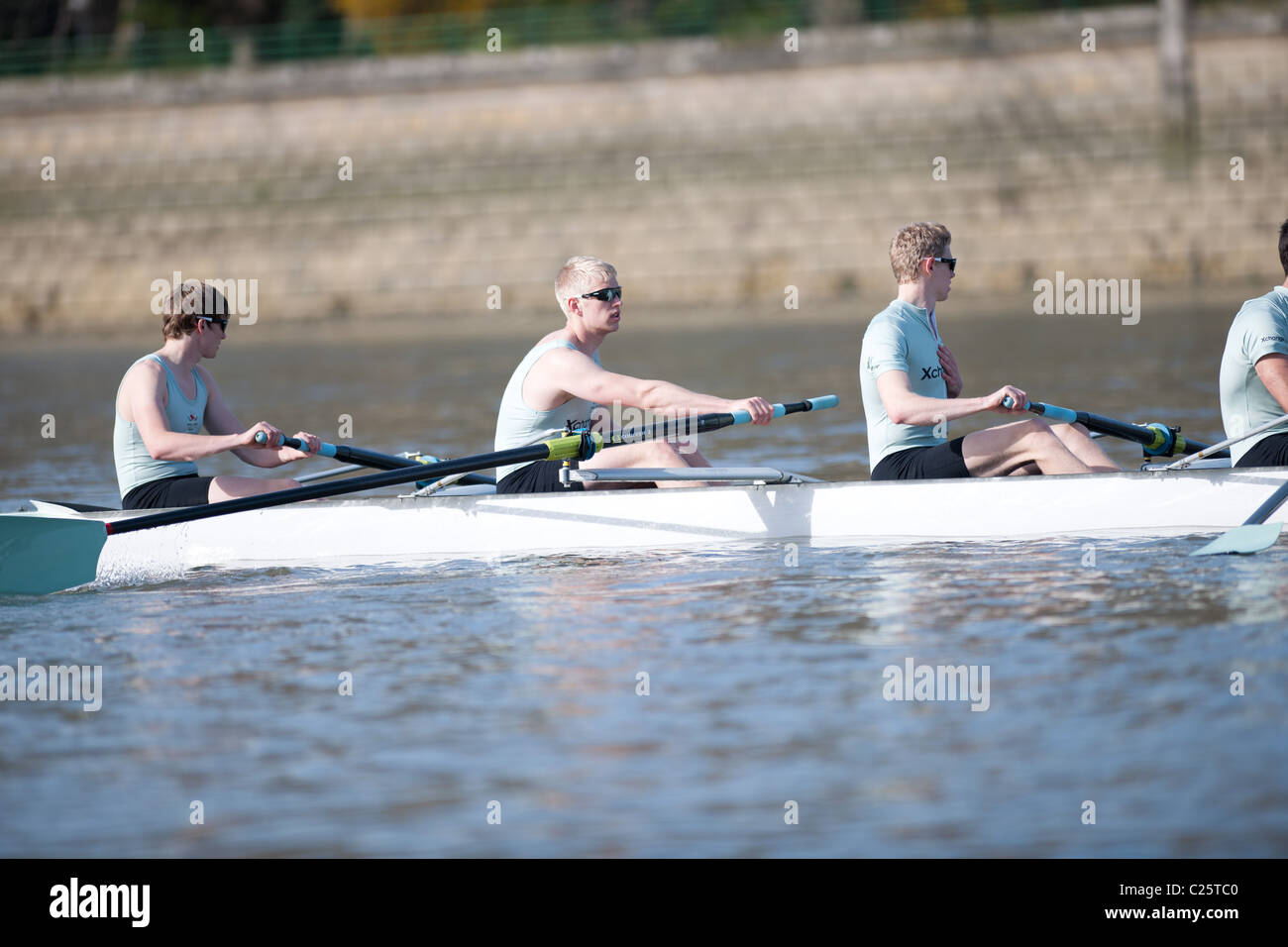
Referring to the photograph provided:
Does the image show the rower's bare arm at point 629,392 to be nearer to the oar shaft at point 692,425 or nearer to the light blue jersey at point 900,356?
the oar shaft at point 692,425

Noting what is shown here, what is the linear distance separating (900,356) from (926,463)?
0.60m

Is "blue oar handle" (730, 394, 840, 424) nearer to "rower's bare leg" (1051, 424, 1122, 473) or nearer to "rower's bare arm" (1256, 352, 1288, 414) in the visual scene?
"rower's bare leg" (1051, 424, 1122, 473)

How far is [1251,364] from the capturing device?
23.5 feet

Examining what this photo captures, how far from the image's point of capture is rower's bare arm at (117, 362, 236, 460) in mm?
7566

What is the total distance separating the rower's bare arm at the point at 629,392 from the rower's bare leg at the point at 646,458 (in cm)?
28

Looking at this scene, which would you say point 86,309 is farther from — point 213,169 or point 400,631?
point 400,631

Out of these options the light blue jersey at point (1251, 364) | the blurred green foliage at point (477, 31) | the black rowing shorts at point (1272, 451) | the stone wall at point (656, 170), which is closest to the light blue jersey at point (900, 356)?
the light blue jersey at point (1251, 364)

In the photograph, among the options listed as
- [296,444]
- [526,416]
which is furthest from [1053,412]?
[296,444]

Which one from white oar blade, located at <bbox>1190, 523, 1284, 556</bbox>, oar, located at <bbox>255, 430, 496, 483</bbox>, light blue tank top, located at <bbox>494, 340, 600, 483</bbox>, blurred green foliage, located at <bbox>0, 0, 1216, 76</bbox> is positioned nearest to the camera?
white oar blade, located at <bbox>1190, 523, 1284, 556</bbox>

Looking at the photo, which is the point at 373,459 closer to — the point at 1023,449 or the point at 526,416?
the point at 526,416

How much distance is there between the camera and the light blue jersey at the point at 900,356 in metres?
7.13

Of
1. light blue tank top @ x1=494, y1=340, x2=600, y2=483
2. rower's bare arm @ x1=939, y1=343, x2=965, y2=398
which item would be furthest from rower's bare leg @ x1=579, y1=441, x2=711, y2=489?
rower's bare arm @ x1=939, y1=343, x2=965, y2=398

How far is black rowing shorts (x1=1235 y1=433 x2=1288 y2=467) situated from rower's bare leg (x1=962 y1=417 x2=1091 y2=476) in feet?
2.28
